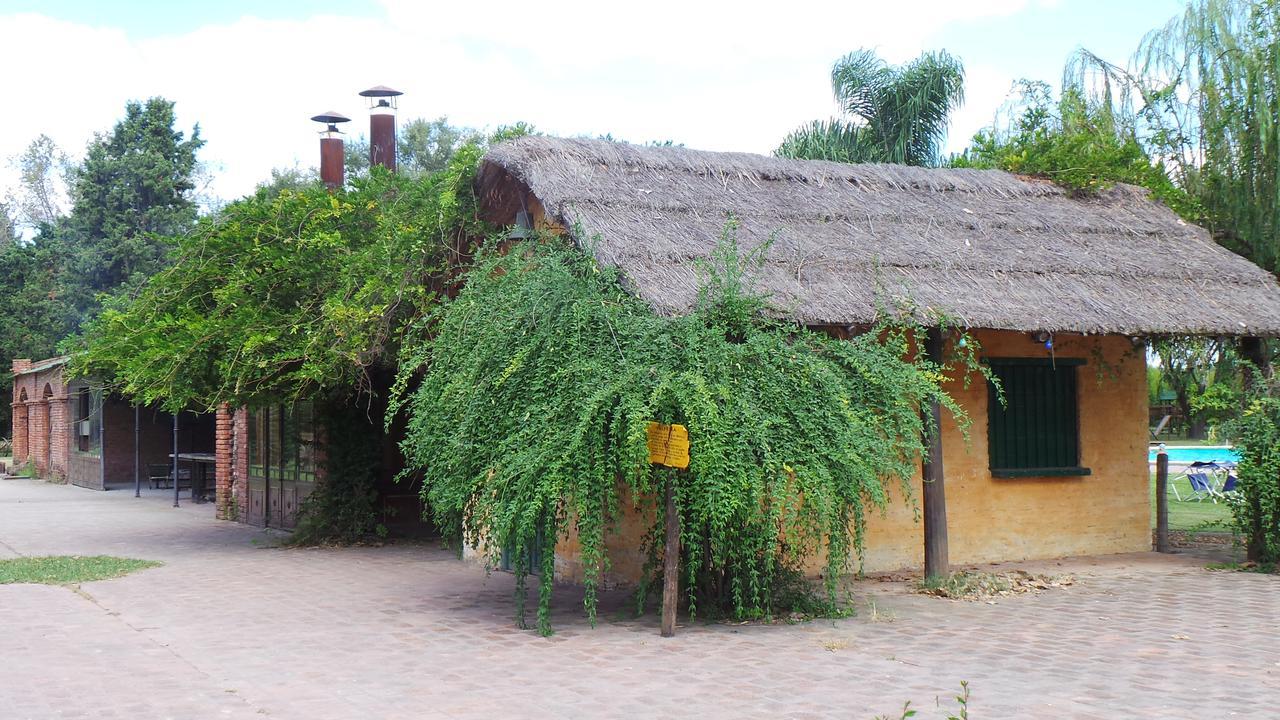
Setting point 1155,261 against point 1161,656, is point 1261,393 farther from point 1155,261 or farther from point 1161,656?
point 1161,656

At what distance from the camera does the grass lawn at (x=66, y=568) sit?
36.8 feet

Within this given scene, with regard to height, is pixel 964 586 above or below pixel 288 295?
below

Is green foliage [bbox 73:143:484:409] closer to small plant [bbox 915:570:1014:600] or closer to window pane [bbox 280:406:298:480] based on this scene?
window pane [bbox 280:406:298:480]

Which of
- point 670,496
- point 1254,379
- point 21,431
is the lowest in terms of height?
point 670,496

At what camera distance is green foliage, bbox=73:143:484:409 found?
11.8 m

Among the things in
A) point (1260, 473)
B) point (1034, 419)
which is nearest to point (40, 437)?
point (1034, 419)

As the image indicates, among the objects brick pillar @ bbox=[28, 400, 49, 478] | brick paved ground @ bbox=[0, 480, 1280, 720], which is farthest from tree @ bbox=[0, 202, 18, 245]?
brick paved ground @ bbox=[0, 480, 1280, 720]

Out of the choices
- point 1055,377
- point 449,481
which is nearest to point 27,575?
point 449,481

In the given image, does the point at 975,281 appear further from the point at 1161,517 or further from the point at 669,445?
the point at 669,445

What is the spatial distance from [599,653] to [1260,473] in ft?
21.9

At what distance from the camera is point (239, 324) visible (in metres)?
12.1

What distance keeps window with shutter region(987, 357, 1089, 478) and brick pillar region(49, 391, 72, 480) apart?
2397 centimetres

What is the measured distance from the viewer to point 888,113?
23984 millimetres

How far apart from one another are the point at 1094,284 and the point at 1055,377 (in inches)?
53.9
